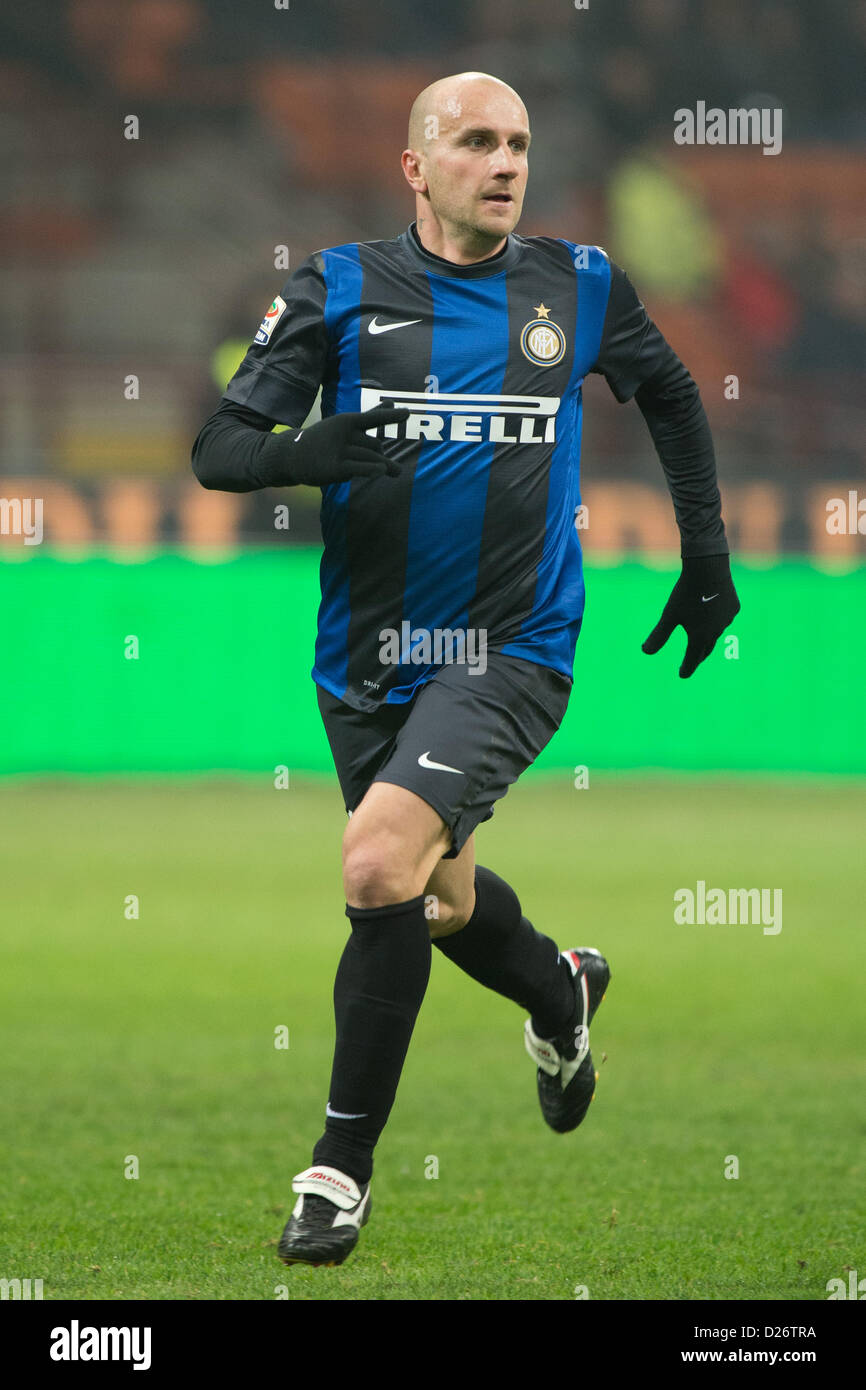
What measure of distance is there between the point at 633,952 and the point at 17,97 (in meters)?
14.5

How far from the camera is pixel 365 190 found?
18375mm

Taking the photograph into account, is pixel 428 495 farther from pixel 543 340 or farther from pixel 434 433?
pixel 543 340

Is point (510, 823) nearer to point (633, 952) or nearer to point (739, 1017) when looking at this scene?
point (633, 952)

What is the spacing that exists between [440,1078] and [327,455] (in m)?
2.50

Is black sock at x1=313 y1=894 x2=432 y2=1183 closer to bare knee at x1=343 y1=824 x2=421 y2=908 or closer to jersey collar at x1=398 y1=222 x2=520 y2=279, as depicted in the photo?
bare knee at x1=343 y1=824 x2=421 y2=908

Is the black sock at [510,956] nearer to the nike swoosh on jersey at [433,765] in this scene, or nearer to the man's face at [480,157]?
the nike swoosh on jersey at [433,765]

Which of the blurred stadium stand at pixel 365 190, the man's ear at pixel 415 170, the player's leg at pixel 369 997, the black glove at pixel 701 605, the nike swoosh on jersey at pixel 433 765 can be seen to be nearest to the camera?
the player's leg at pixel 369 997

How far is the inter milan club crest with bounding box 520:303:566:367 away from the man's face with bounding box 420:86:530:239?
0.18 m

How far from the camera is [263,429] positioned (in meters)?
3.48

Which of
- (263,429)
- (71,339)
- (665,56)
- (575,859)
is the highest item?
(665,56)

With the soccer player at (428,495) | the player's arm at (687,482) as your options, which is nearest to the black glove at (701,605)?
the player's arm at (687,482)

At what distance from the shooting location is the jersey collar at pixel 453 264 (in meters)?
3.65

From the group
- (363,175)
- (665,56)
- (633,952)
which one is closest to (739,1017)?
(633,952)
